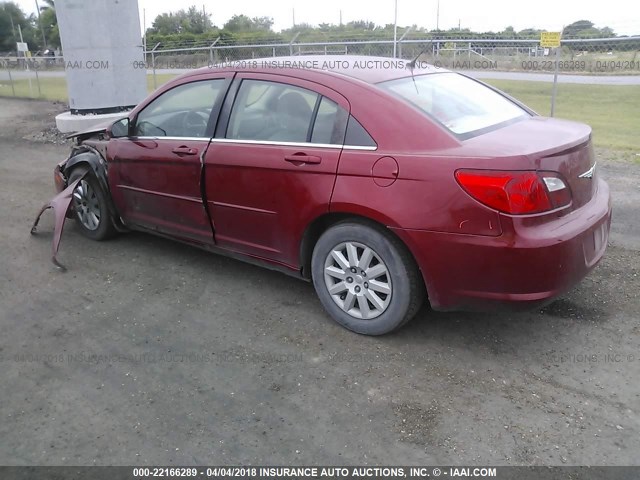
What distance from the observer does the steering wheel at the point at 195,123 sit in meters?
4.25

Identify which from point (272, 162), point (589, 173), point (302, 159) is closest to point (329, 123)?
point (302, 159)

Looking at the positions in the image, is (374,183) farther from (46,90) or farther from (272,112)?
(46,90)

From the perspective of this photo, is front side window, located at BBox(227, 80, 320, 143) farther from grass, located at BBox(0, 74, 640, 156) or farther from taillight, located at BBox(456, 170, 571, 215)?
grass, located at BBox(0, 74, 640, 156)

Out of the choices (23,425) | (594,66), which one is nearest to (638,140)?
(23,425)

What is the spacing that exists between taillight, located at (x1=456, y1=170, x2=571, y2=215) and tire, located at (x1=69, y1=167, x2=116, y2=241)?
3478mm

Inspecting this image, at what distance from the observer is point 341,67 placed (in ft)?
13.0

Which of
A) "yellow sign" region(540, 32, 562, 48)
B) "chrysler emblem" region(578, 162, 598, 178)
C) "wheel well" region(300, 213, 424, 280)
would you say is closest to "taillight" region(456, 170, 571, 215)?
"chrysler emblem" region(578, 162, 598, 178)

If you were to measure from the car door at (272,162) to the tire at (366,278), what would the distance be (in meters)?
0.24

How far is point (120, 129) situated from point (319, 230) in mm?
2218

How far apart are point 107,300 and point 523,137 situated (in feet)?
10.3

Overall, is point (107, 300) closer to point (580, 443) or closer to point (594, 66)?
point (580, 443)

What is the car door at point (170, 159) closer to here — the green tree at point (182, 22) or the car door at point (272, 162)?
the car door at point (272, 162)

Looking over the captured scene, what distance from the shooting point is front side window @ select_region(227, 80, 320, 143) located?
12.3 ft

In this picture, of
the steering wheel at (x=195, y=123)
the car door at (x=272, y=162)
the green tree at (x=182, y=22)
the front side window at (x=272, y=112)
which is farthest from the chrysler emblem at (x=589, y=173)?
the green tree at (x=182, y=22)
